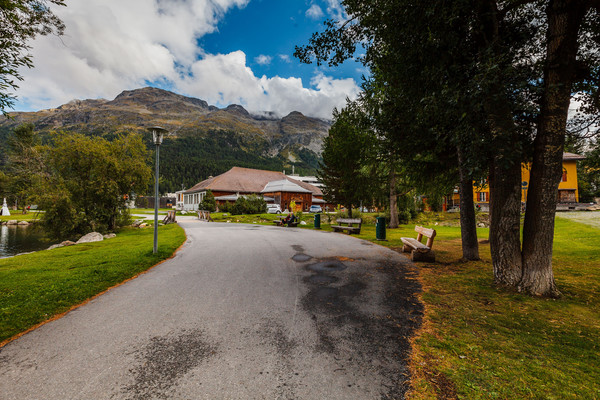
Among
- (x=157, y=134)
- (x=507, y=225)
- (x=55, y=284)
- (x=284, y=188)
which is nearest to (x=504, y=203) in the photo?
(x=507, y=225)

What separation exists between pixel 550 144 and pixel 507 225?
1.84 meters

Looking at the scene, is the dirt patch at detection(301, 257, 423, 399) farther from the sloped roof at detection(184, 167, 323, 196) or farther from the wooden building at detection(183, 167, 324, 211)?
the sloped roof at detection(184, 167, 323, 196)

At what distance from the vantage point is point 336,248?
10.8 metres

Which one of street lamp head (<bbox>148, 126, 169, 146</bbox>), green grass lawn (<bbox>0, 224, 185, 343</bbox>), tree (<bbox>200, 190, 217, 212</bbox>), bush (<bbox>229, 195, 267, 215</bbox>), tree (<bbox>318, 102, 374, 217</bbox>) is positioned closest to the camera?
green grass lawn (<bbox>0, 224, 185, 343</bbox>)

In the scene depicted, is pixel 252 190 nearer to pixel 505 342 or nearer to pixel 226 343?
pixel 226 343

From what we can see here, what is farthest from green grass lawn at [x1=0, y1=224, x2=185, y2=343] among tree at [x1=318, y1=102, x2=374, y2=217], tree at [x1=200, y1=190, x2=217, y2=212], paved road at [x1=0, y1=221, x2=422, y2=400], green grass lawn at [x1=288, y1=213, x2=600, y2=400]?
tree at [x1=200, y1=190, x2=217, y2=212]

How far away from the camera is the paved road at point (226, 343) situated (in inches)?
101

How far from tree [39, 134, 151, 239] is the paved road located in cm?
1550

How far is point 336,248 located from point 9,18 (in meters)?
11.7

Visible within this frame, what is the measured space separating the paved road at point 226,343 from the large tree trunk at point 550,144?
97.6 inches

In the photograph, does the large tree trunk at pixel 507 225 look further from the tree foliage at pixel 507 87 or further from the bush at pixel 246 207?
the bush at pixel 246 207

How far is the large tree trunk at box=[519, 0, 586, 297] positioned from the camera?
15.8 ft

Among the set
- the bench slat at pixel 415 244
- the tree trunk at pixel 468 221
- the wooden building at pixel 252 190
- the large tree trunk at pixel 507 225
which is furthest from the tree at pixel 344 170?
the wooden building at pixel 252 190

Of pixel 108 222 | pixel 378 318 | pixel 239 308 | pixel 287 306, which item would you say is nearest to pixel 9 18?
pixel 239 308
